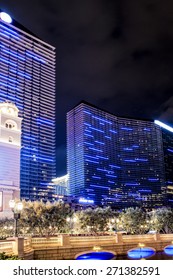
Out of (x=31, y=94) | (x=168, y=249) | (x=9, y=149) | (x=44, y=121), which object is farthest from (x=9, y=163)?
(x=44, y=121)

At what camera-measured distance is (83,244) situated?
113 ft

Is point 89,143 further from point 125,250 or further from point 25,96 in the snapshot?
point 125,250

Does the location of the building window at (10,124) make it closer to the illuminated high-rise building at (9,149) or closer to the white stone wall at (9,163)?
the illuminated high-rise building at (9,149)

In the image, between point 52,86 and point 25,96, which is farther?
point 52,86

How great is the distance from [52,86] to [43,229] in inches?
4286

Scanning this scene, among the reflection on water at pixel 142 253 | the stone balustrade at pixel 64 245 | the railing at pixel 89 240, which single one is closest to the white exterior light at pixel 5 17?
the stone balustrade at pixel 64 245

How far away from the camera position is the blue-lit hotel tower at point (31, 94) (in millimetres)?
138500

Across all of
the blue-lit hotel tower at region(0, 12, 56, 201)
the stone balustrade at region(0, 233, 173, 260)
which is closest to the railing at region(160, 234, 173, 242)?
the stone balustrade at region(0, 233, 173, 260)

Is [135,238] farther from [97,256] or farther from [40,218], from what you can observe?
[40,218]

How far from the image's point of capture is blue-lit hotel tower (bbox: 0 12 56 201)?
138500 millimetres

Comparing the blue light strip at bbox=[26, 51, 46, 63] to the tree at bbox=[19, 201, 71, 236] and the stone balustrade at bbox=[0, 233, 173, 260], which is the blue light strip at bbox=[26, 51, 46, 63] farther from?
the stone balustrade at bbox=[0, 233, 173, 260]

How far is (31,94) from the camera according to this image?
149 meters

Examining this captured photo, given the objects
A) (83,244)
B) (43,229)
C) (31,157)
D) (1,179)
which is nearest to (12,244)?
(83,244)

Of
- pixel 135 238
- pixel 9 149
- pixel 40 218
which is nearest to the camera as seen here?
pixel 135 238
